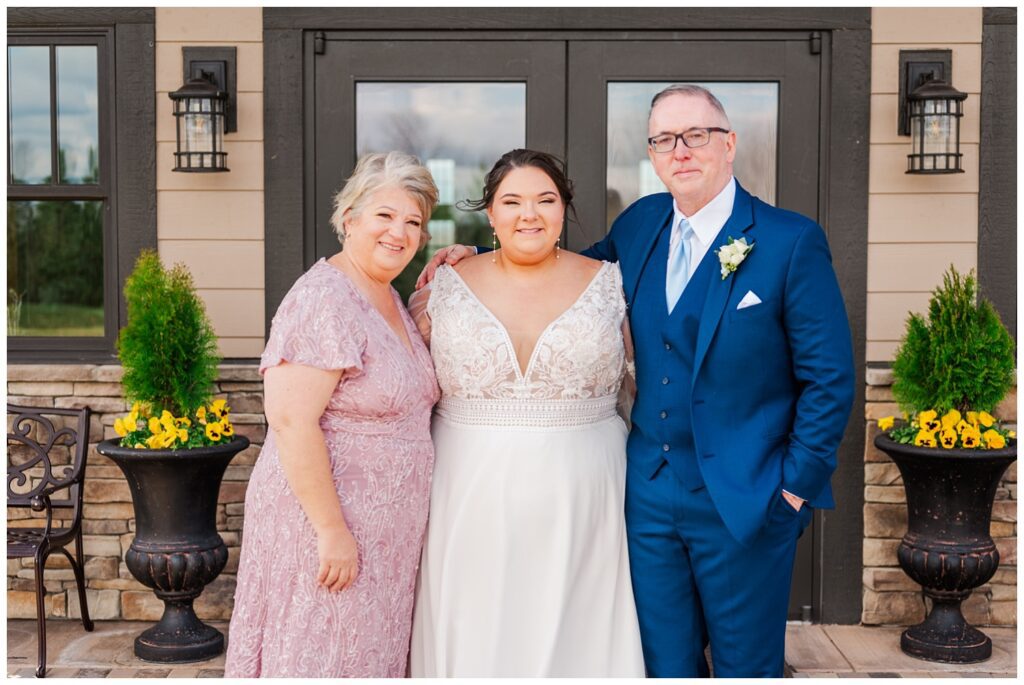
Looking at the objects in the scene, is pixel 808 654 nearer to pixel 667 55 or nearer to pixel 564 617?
pixel 564 617

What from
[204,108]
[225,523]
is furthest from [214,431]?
[204,108]

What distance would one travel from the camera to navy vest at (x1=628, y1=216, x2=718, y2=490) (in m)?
3.00

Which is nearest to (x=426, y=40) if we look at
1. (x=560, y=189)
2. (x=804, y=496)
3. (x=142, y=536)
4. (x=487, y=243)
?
(x=487, y=243)

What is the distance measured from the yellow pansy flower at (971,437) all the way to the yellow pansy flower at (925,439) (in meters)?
0.11

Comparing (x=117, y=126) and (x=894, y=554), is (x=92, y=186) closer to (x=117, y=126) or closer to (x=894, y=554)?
(x=117, y=126)

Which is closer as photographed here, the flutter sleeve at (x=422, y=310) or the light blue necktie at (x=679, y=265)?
the light blue necktie at (x=679, y=265)

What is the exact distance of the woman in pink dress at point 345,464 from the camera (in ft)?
9.40

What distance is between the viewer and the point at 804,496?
2979mm

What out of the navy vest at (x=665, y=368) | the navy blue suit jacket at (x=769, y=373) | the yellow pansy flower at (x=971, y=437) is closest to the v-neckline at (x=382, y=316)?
the navy vest at (x=665, y=368)

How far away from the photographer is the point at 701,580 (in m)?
3.05

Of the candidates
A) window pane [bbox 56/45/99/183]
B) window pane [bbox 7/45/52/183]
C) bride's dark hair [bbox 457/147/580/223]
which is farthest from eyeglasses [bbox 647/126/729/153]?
window pane [bbox 7/45/52/183]

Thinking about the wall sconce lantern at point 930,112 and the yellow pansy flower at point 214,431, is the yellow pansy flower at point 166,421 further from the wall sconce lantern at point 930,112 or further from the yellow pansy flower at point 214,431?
the wall sconce lantern at point 930,112

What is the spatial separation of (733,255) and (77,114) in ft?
10.1

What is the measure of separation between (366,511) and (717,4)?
2.63 meters
